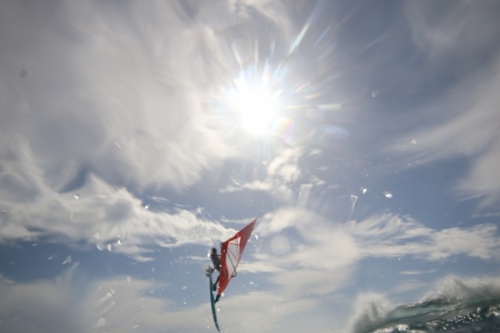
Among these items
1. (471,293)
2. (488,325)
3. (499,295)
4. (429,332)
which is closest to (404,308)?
(471,293)

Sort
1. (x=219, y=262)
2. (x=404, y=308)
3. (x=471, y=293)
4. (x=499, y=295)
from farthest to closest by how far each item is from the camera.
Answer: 1. (x=404, y=308)
2. (x=471, y=293)
3. (x=499, y=295)
4. (x=219, y=262)

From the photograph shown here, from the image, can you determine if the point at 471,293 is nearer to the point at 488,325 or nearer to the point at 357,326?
the point at 488,325

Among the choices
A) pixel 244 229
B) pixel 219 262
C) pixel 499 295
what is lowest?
pixel 499 295

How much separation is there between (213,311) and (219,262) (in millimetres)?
4934

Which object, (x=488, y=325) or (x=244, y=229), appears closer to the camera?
(x=488, y=325)

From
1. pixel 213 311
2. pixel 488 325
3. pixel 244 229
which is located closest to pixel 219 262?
pixel 244 229

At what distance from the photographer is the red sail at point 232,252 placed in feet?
61.5

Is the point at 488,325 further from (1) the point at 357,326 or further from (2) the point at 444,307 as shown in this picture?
(1) the point at 357,326

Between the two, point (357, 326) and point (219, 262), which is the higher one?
point (219, 262)

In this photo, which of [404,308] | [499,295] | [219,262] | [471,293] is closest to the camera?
[219,262]

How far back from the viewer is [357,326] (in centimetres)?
3597

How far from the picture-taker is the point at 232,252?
2081 centimetres

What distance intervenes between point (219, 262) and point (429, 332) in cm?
1976

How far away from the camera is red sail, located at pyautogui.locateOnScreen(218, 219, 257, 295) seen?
18734mm
